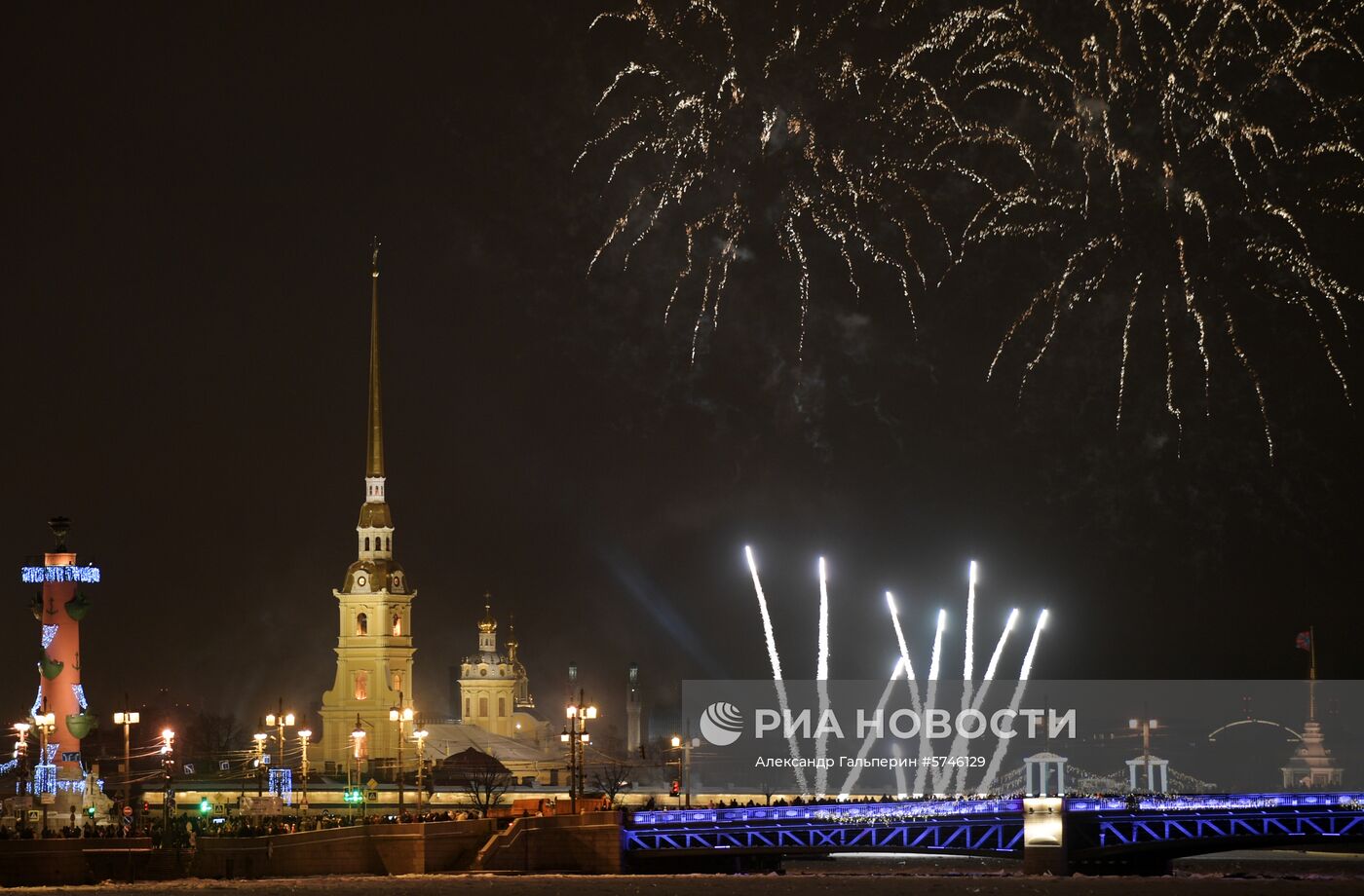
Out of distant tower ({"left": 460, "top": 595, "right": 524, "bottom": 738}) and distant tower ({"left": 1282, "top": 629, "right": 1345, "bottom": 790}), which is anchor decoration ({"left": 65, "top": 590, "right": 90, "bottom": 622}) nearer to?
distant tower ({"left": 1282, "top": 629, "right": 1345, "bottom": 790})

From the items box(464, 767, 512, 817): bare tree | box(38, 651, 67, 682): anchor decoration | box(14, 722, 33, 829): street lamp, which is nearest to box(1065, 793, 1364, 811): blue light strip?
box(14, 722, 33, 829): street lamp

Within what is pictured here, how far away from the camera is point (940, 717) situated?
109 meters

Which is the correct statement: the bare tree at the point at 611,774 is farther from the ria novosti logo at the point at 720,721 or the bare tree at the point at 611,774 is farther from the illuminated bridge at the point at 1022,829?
the illuminated bridge at the point at 1022,829

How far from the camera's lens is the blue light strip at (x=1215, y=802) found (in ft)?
179

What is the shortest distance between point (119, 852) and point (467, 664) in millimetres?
86018

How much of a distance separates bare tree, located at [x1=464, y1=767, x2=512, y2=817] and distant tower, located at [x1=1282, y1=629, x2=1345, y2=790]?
104ft

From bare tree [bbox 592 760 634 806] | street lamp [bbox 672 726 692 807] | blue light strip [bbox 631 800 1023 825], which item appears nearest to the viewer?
blue light strip [bbox 631 800 1023 825]

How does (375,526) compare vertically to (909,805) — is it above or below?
above

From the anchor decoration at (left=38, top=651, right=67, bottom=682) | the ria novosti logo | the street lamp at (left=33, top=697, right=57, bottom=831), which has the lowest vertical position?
the street lamp at (left=33, top=697, right=57, bottom=831)

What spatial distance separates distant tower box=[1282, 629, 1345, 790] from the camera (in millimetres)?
88381

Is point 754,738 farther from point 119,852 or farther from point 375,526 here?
point 119,852

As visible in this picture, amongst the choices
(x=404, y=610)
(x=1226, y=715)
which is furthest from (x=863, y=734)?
(x=404, y=610)

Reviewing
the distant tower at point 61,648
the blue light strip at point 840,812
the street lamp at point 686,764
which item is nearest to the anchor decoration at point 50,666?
the distant tower at point 61,648

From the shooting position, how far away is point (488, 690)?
141250 millimetres
